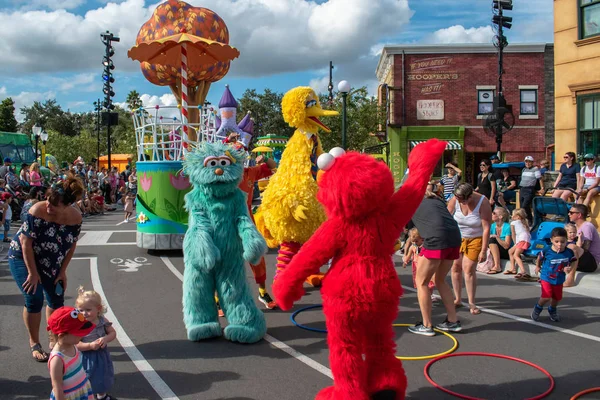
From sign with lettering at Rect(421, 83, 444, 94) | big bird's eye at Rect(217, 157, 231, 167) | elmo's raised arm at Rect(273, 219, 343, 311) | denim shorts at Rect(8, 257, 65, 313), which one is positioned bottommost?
denim shorts at Rect(8, 257, 65, 313)

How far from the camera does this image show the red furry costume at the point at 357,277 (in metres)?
3.61

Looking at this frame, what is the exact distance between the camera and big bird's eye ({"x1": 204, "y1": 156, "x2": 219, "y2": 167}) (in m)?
5.57

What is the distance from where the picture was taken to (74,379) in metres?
3.46

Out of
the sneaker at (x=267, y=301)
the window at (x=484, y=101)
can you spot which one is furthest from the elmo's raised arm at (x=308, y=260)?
the window at (x=484, y=101)

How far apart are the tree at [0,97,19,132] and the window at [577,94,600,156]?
1849 inches

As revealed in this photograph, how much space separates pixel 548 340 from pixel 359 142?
2495 cm

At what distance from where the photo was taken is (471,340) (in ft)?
18.1

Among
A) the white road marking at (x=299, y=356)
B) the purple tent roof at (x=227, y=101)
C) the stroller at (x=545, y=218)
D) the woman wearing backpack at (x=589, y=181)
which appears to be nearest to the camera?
the white road marking at (x=299, y=356)

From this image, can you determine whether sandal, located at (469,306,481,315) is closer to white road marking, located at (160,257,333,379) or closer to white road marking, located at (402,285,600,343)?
white road marking, located at (402,285,600,343)

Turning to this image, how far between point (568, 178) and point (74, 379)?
10865 millimetres

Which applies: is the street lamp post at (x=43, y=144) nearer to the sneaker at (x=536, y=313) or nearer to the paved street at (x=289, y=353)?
the paved street at (x=289, y=353)

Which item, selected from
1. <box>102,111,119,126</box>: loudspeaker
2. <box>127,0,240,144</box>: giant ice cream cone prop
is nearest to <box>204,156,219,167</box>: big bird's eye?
<box>127,0,240,144</box>: giant ice cream cone prop

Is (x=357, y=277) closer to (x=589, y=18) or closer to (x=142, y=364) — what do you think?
(x=142, y=364)

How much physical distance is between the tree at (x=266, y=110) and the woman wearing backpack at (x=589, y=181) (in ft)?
135
